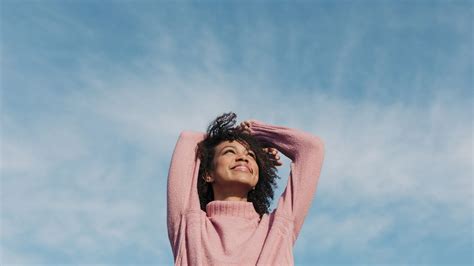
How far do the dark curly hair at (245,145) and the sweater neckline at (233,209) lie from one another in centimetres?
31

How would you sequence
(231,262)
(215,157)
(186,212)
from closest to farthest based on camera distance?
(231,262) < (186,212) < (215,157)

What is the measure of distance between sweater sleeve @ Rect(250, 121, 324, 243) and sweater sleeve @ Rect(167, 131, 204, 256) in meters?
0.72

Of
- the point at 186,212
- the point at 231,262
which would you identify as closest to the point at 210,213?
the point at 186,212

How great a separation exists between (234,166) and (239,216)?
49 centimetres

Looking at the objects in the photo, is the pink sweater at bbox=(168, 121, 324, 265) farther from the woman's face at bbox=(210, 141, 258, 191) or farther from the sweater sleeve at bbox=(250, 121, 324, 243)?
the woman's face at bbox=(210, 141, 258, 191)

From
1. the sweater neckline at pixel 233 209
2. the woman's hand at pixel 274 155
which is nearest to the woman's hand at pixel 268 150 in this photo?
the woman's hand at pixel 274 155

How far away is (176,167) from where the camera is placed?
6.52 meters

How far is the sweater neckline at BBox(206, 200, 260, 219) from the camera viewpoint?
6.36m

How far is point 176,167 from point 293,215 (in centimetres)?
118

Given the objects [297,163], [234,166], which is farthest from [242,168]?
[297,163]

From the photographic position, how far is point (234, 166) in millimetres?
6543

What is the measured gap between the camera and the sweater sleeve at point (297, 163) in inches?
250

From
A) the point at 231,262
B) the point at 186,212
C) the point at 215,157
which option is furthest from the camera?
the point at 215,157

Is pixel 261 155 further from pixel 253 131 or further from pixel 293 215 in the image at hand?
pixel 293 215
